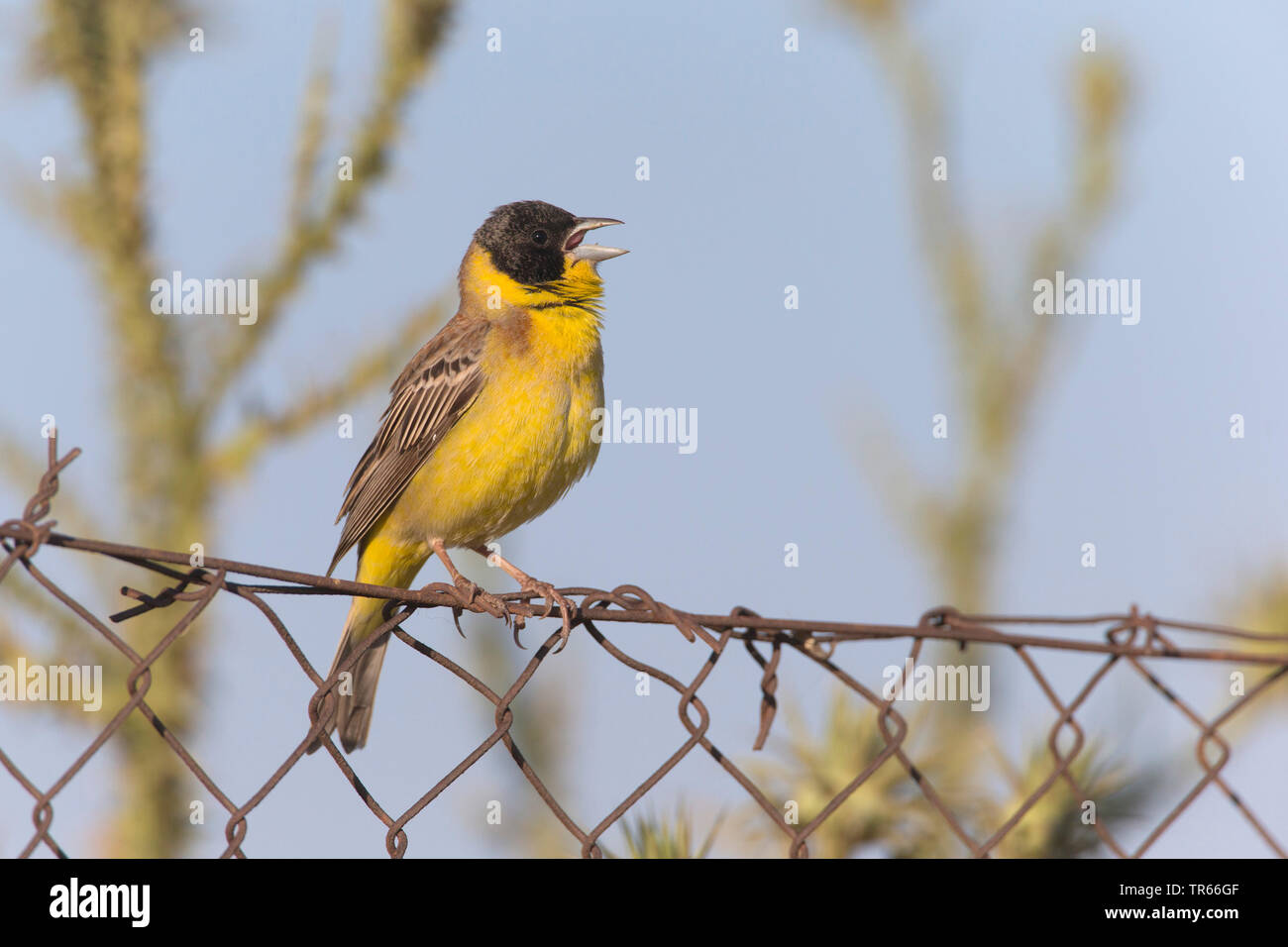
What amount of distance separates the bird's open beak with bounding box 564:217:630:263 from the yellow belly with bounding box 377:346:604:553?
56 cm

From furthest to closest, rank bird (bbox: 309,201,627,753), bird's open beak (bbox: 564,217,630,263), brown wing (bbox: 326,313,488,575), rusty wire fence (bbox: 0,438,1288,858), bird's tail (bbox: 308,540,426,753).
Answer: bird's open beak (bbox: 564,217,630,263), brown wing (bbox: 326,313,488,575), bird (bbox: 309,201,627,753), bird's tail (bbox: 308,540,426,753), rusty wire fence (bbox: 0,438,1288,858)

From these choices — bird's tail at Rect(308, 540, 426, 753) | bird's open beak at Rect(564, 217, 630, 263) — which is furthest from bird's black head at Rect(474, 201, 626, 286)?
bird's tail at Rect(308, 540, 426, 753)

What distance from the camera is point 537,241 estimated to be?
210 inches

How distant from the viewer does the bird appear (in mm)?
4449

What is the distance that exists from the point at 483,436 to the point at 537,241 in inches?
44.1

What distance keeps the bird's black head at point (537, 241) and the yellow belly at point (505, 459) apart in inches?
25.7

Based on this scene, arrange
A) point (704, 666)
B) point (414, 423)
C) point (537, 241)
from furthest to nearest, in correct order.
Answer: point (537, 241) < point (414, 423) < point (704, 666)

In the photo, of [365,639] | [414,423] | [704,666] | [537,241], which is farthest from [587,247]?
[704,666]

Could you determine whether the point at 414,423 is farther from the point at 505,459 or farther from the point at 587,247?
the point at 587,247

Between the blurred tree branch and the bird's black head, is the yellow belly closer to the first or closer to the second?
the bird's black head
